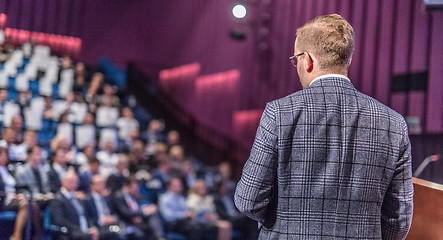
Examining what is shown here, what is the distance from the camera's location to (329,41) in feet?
4.09

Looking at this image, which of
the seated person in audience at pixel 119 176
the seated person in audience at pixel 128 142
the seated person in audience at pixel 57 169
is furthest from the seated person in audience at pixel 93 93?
the seated person in audience at pixel 57 169

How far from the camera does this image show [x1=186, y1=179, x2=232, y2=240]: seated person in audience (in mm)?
5982

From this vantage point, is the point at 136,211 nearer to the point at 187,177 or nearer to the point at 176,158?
the point at 187,177

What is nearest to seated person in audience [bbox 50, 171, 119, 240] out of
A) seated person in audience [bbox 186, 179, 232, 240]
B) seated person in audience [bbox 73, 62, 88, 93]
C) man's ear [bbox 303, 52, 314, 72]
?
seated person in audience [bbox 186, 179, 232, 240]

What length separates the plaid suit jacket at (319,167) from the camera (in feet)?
3.99

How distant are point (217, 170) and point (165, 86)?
3890mm

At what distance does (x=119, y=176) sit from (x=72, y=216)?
1449 millimetres

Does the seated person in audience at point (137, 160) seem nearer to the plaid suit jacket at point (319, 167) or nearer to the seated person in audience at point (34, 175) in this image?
the seated person in audience at point (34, 175)

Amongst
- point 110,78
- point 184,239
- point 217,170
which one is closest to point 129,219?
point 184,239

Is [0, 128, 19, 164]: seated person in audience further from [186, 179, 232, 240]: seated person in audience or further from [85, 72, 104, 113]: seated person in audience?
[85, 72, 104, 113]: seated person in audience

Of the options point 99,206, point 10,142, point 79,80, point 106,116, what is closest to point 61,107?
point 106,116

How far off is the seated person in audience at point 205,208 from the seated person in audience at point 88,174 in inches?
50.2

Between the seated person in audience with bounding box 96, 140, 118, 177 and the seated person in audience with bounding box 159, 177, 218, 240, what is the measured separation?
1.02m

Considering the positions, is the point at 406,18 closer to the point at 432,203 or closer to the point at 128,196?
the point at 128,196
